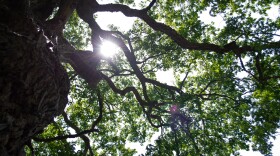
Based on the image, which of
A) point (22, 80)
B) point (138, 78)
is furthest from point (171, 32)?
point (22, 80)

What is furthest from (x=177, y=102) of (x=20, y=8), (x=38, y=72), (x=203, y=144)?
(x=20, y=8)

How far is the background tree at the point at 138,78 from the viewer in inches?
222

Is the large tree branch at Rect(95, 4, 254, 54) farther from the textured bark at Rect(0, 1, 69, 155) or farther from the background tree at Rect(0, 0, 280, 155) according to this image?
the textured bark at Rect(0, 1, 69, 155)

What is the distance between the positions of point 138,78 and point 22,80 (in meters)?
7.69

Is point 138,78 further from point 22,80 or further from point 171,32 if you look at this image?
point 22,80

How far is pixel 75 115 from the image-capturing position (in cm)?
1395

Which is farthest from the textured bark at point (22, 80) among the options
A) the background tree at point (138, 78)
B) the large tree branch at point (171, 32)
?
the large tree branch at point (171, 32)

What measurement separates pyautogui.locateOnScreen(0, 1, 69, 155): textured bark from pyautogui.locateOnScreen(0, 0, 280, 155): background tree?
0.07 ft

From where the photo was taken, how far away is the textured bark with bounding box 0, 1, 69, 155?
523 centimetres

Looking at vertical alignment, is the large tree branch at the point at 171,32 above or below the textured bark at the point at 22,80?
above

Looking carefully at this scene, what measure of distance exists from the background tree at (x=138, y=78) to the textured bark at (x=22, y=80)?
22 millimetres

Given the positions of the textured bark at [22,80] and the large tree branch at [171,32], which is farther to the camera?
the large tree branch at [171,32]

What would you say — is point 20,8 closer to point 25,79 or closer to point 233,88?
point 25,79

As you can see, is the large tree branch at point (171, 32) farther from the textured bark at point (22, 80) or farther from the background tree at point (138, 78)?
the textured bark at point (22, 80)
